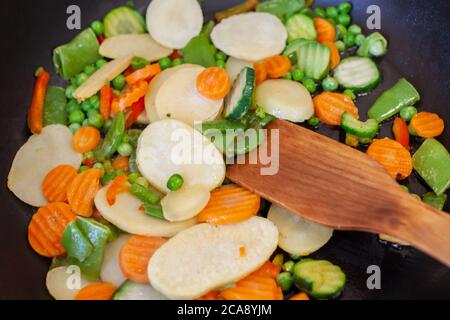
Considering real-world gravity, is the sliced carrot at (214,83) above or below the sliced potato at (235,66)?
above

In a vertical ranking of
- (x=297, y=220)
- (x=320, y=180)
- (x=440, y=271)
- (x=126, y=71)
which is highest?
(x=126, y=71)

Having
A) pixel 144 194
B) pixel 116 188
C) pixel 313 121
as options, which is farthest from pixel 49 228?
pixel 313 121

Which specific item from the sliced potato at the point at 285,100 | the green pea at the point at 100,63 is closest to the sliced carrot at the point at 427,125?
the sliced potato at the point at 285,100

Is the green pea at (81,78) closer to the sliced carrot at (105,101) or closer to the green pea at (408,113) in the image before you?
the sliced carrot at (105,101)

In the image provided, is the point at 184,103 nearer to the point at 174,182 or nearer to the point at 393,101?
the point at 174,182

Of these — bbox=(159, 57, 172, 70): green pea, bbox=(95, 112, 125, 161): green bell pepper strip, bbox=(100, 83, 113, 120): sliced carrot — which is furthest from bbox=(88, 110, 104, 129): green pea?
bbox=(159, 57, 172, 70): green pea
